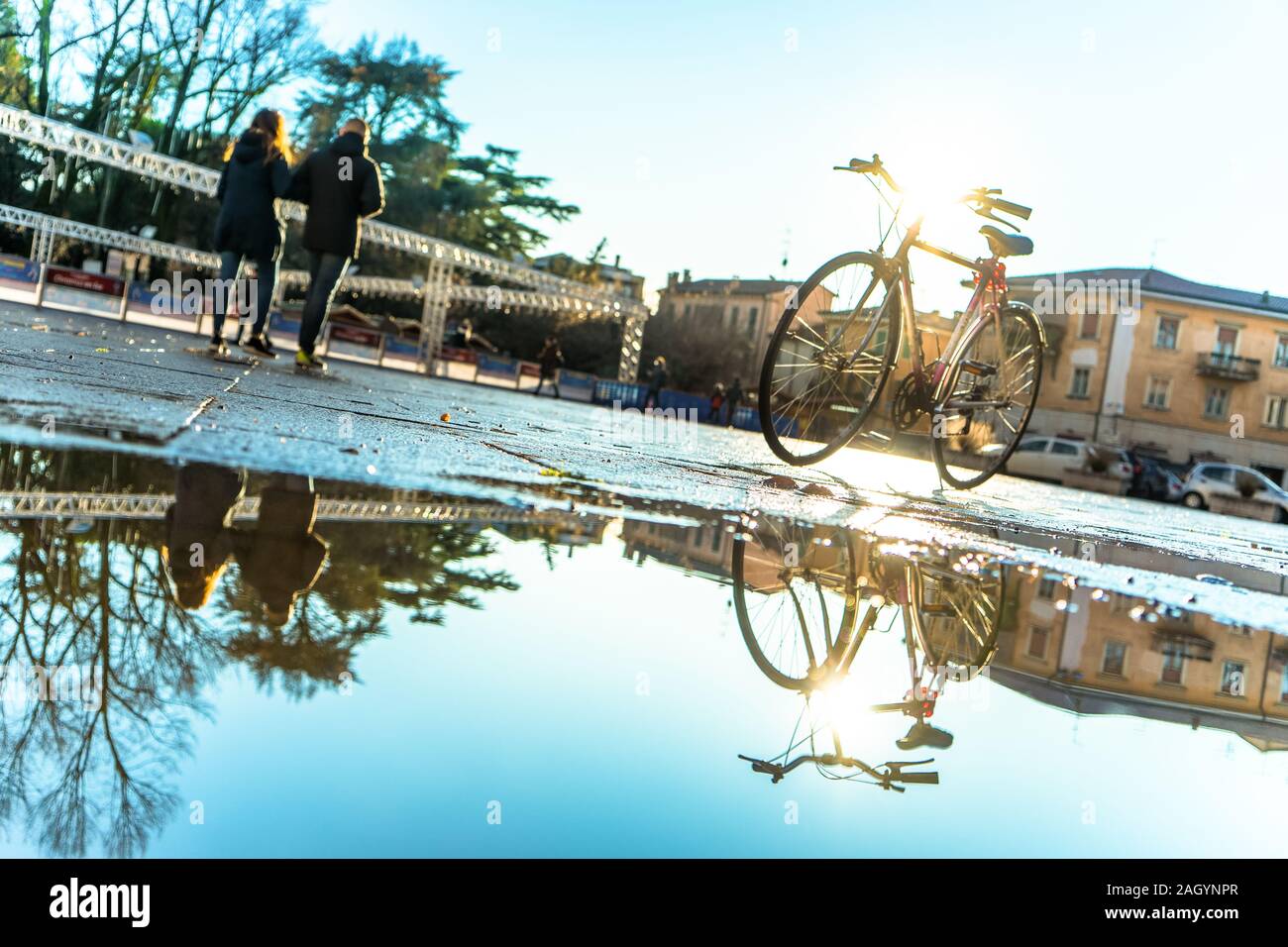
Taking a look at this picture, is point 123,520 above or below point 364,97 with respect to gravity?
below

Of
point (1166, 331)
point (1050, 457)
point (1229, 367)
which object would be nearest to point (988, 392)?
point (1050, 457)

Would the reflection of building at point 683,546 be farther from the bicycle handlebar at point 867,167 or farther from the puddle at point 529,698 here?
the bicycle handlebar at point 867,167

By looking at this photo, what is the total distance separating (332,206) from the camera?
7387 mm

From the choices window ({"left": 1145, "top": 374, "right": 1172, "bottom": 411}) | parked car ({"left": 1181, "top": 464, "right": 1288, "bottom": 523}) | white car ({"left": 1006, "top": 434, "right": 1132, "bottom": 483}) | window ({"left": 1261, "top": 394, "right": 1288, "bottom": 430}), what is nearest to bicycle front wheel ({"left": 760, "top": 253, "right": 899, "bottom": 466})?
parked car ({"left": 1181, "top": 464, "right": 1288, "bottom": 523})

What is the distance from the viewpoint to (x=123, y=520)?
1456 millimetres

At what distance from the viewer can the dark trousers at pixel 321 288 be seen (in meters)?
7.34

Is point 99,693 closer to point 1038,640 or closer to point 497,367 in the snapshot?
point 1038,640

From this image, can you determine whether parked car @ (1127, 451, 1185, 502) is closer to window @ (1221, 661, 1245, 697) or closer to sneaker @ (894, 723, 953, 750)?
window @ (1221, 661, 1245, 697)

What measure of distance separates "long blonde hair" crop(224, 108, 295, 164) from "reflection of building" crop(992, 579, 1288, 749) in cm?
676

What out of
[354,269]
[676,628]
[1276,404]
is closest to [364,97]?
[354,269]

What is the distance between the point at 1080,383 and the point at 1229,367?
648 centimetres

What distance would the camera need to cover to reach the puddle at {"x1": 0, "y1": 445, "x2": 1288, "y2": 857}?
0.79 meters
